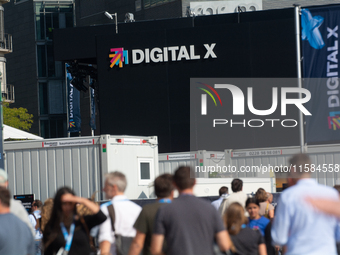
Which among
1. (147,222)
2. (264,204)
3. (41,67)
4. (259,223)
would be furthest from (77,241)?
(41,67)

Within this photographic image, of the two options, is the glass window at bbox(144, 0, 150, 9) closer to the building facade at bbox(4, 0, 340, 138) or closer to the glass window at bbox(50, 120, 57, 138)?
the building facade at bbox(4, 0, 340, 138)

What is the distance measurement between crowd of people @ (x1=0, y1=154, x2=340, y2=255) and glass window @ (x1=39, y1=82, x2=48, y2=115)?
43.4 meters

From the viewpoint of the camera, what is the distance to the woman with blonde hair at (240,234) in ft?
18.7

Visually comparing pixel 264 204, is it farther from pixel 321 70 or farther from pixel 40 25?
pixel 40 25

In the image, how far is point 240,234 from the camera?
228 inches

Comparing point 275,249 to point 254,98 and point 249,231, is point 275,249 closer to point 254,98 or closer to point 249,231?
point 249,231

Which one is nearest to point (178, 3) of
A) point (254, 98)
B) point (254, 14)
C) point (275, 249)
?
point (254, 14)

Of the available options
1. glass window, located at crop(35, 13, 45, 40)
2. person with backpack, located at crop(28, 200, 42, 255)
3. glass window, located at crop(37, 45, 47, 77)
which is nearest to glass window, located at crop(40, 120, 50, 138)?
glass window, located at crop(37, 45, 47, 77)

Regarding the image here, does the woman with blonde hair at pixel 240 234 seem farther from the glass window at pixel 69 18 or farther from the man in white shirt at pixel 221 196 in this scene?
the glass window at pixel 69 18

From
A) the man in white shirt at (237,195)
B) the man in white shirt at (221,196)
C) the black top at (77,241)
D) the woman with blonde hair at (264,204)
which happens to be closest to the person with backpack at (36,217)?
the man in white shirt at (221,196)

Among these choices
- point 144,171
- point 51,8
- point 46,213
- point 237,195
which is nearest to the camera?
point 46,213

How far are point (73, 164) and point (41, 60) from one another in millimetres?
38112

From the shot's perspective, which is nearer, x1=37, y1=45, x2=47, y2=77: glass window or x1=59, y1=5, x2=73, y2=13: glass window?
x1=37, y1=45, x2=47, y2=77: glass window

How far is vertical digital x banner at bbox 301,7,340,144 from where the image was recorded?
1417cm
